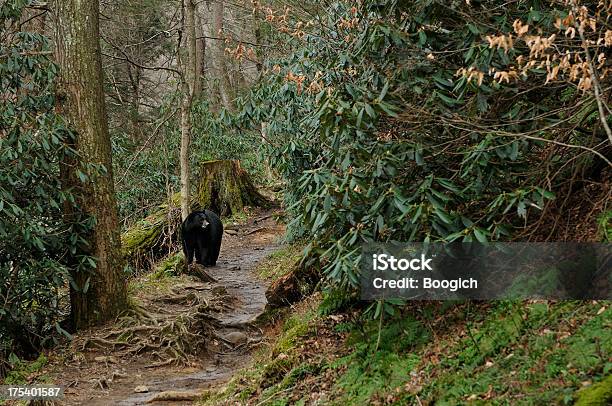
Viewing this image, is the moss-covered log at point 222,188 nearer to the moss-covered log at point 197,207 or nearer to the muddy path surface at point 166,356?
the moss-covered log at point 197,207

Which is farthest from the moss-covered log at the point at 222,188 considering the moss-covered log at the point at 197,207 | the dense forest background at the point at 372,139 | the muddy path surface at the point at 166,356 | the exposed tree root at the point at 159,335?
the exposed tree root at the point at 159,335

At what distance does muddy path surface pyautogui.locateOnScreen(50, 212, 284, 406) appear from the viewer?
741 cm

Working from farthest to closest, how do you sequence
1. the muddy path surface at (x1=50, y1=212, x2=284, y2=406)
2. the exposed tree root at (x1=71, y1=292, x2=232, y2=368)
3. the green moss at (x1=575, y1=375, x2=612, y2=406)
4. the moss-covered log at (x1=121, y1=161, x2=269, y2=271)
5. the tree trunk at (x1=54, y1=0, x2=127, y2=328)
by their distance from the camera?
1. the moss-covered log at (x1=121, y1=161, x2=269, y2=271)
2. the tree trunk at (x1=54, y1=0, x2=127, y2=328)
3. the exposed tree root at (x1=71, y1=292, x2=232, y2=368)
4. the muddy path surface at (x1=50, y1=212, x2=284, y2=406)
5. the green moss at (x1=575, y1=375, x2=612, y2=406)

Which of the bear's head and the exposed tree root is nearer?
the exposed tree root

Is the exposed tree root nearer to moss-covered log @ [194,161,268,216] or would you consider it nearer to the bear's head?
the bear's head

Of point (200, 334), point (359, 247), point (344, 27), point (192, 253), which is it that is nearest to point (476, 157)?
point (359, 247)

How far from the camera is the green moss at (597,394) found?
3590mm

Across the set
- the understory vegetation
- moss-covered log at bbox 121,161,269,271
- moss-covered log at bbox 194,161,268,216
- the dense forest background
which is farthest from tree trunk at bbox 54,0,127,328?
moss-covered log at bbox 194,161,268,216

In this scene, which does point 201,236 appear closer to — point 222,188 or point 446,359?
point 222,188

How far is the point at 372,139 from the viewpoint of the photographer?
575cm

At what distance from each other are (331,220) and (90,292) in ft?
15.3

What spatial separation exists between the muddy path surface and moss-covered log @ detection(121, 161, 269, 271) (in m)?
3.30

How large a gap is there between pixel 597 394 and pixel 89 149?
22.7 feet

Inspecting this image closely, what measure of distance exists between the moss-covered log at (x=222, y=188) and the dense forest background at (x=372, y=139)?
6899 mm
